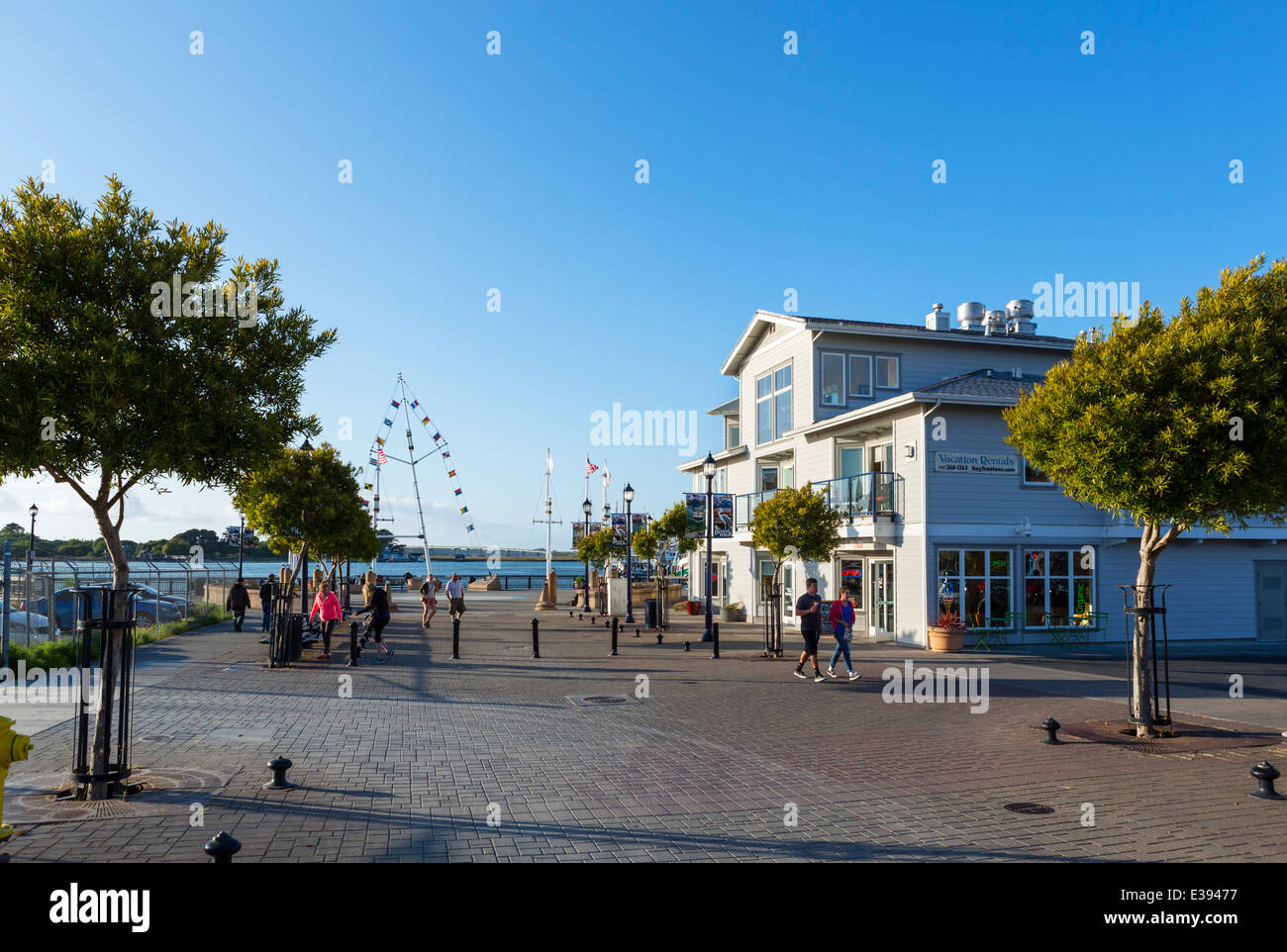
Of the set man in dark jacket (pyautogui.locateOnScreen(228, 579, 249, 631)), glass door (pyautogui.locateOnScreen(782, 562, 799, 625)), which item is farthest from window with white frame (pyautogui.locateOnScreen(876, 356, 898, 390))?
man in dark jacket (pyautogui.locateOnScreen(228, 579, 249, 631))

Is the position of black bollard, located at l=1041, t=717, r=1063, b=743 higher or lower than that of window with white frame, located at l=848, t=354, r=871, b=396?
lower

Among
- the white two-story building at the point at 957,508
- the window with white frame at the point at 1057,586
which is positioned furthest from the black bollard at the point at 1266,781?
the window with white frame at the point at 1057,586

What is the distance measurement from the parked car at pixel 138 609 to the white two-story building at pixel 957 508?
18.8 metres

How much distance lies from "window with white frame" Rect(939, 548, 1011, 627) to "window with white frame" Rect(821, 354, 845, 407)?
20.9 feet

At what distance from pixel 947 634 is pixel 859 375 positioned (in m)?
8.72

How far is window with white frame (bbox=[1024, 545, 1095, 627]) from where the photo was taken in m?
23.5

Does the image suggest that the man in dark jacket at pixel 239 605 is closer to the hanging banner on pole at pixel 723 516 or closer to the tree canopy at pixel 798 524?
the hanging banner on pole at pixel 723 516

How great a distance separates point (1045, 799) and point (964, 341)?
21.5 meters

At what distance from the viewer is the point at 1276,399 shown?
10.0 m

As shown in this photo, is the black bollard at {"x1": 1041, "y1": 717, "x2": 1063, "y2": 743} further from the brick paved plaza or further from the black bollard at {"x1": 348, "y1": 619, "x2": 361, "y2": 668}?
the black bollard at {"x1": 348, "y1": 619, "x2": 361, "y2": 668}

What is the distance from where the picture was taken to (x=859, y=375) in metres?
27.1

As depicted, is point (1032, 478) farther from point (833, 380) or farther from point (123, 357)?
point (123, 357)
